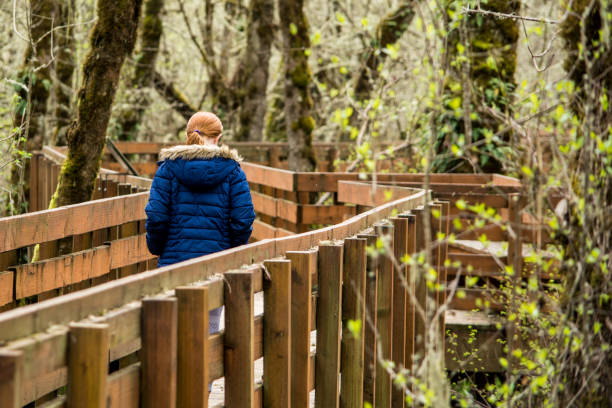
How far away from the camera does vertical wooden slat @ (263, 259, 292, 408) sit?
12.8ft

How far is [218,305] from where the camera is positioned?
3566 mm

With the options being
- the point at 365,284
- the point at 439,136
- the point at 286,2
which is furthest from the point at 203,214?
the point at 286,2

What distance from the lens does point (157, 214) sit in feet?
16.6

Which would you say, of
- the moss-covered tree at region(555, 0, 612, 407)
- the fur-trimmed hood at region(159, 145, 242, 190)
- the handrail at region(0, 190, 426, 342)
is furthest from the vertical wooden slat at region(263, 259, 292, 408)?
the fur-trimmed hood at region(159, 145, 242, 190)

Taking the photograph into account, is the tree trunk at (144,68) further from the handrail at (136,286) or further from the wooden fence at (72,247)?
the handrail at (136,286)

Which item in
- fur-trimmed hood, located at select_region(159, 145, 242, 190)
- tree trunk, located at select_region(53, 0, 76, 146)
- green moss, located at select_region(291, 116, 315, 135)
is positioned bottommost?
fur-trimmed hood, located at select_region(159, 145, 242, 190)

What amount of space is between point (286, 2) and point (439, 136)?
176 inches

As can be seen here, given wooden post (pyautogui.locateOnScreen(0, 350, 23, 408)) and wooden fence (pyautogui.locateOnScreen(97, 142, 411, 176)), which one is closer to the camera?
wooden post (pyautogui.locateOnScreen(0, 350, 23, 408))

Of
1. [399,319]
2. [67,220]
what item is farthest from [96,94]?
[399,319]

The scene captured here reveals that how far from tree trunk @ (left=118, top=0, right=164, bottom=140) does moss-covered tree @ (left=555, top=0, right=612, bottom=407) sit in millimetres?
17702

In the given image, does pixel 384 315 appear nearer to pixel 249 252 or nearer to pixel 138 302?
pixel 249 252

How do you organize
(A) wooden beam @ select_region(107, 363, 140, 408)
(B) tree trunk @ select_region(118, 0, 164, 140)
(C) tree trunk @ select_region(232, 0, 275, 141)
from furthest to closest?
1. (B) tree trunk @ select_region(118, 0, 164, 140)
2. (C) tree trunk @ select_region(232, 0, 275, 141)
3. (A) wooden beam @ select_region(107, 363, 140, 408)

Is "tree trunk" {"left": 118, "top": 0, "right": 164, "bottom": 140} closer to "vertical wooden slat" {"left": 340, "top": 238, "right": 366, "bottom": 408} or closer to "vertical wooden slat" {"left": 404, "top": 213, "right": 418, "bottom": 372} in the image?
"vertical wooden slat" {"left": 404, "top": 213, "right": 418, "bottom": 372}

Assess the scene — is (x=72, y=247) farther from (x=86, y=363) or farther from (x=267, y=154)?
(x=267, y=154)
